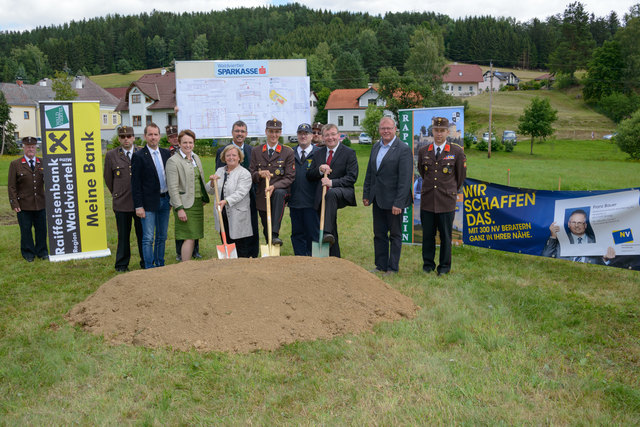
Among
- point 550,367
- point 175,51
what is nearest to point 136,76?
point 175,51

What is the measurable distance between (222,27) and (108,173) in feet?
381

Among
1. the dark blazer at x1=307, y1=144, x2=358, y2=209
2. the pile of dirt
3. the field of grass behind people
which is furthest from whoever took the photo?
the dark blazer at x1=307, y1=144, x2=358, y2=209

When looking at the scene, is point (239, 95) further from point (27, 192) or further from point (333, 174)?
point (333, 174)

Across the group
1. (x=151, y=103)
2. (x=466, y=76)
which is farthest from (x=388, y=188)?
(x=466, y=76)

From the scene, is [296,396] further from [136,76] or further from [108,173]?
[136,76]

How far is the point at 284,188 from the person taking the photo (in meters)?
7.22

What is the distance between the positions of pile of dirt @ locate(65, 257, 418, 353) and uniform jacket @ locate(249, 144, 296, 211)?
1799mm

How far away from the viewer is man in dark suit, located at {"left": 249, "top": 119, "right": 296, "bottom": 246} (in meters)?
7.12

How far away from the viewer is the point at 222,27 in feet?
377

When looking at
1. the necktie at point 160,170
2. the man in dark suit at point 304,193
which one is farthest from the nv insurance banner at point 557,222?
the necktie at point 160,170

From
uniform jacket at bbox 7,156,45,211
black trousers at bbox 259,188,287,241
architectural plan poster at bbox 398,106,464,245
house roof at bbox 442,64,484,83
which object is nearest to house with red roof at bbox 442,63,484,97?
house roof at bbox 442,64,484,83

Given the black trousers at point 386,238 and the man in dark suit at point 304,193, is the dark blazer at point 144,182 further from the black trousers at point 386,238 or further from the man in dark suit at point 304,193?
the black trousers at point 386,238

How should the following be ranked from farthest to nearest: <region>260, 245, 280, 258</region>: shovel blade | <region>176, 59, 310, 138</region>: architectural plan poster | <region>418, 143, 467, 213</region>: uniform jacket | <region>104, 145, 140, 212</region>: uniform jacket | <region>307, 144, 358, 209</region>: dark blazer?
<region>176, 59, 310, 138</region>: architectural plan poster < <region>104, 145, 140, 212</region>: uniform jacket < <region>307, 144, 358, 209</region>: dark blazer < <region>418, 143, 467, 213</region>: uniform jacket < <region>260, 245, 280, 258</region>: shovel blade

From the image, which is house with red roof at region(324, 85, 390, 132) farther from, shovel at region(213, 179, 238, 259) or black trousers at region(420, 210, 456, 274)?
shovel at region(213, 179, 238, 259)
